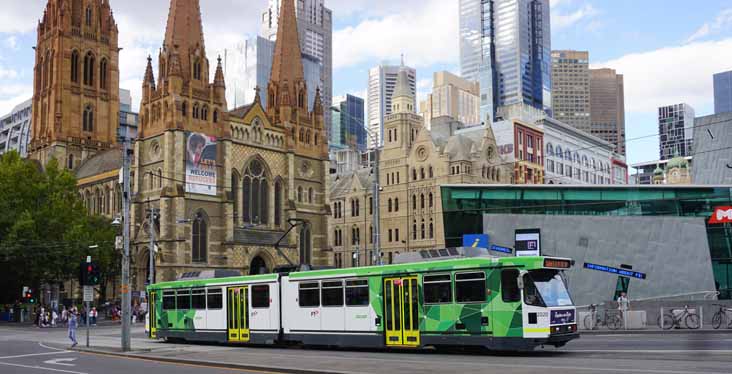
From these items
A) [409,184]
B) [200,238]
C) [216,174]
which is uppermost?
[409,184]

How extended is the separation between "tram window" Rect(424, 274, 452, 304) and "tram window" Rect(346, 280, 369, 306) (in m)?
2.36

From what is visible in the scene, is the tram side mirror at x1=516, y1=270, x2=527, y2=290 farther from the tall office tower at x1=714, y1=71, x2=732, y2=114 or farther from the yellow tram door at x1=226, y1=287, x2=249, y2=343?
the tall office tower at x1=714, y1=71, x2=732, y2=114

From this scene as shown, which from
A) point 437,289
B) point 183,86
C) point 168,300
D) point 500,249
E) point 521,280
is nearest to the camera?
point 521,280

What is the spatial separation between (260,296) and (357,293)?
490 centimetres

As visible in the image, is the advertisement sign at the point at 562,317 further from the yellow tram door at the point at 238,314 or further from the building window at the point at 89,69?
the building window at the point at 89,69

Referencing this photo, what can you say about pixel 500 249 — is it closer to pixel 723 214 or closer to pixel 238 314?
pixel 723 214

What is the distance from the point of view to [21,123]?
527 ft

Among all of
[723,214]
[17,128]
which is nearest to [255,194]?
[723,214]

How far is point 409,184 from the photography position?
298 feet

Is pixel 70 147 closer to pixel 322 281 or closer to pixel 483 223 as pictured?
pixel 483 223

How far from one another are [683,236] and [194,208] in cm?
3916

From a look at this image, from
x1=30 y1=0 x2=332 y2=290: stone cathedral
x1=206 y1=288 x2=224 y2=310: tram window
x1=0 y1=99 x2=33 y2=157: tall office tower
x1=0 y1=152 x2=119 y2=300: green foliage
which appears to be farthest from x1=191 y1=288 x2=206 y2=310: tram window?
x1=0 y1=99 x2=33 y2=157: tall office tower

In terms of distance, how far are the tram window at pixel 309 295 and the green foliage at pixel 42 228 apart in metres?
39.1

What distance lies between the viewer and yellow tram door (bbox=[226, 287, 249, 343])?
28.6 meters
